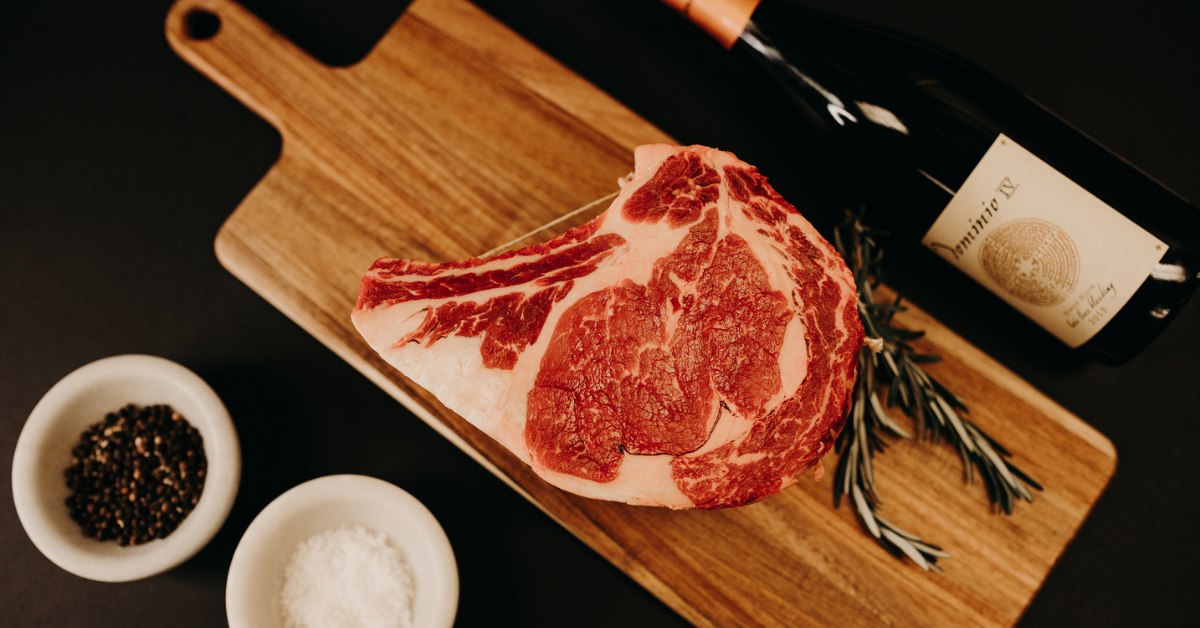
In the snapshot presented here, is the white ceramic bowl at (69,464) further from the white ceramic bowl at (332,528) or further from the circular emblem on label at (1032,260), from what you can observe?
the circular emblem on label at (1032,260)

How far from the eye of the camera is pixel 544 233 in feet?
4.29

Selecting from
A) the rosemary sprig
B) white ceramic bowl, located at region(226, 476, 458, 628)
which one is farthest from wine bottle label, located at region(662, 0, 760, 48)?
white ceramic bowl, located at region(226, 476, 458, 628)

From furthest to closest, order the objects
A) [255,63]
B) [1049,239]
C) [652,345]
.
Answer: [255,63] → [1049,239] → [652,345]

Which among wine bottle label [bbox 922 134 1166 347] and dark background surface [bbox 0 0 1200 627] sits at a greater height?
wine bottle label [bbox 922 134 1166 347]

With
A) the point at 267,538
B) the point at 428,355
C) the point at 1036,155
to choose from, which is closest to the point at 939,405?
the point at 1036,155

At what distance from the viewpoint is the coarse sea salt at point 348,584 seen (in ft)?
3.87

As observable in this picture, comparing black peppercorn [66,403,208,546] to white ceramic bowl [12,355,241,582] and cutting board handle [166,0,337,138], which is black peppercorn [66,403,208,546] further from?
cutting board handle [166,0,337,138]

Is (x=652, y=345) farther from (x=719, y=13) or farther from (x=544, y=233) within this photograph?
(x=719, y=13)

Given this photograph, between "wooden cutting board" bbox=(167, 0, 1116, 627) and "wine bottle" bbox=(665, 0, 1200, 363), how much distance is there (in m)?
0.22

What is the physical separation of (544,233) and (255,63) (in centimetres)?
78

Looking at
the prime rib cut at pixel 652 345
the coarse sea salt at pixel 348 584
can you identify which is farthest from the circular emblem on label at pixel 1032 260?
the coarse sea salt at pixel 348 584

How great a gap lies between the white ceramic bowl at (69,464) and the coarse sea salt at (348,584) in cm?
19

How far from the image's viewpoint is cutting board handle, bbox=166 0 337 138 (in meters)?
1.39

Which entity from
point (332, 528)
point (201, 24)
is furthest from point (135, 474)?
point (201, 24)
